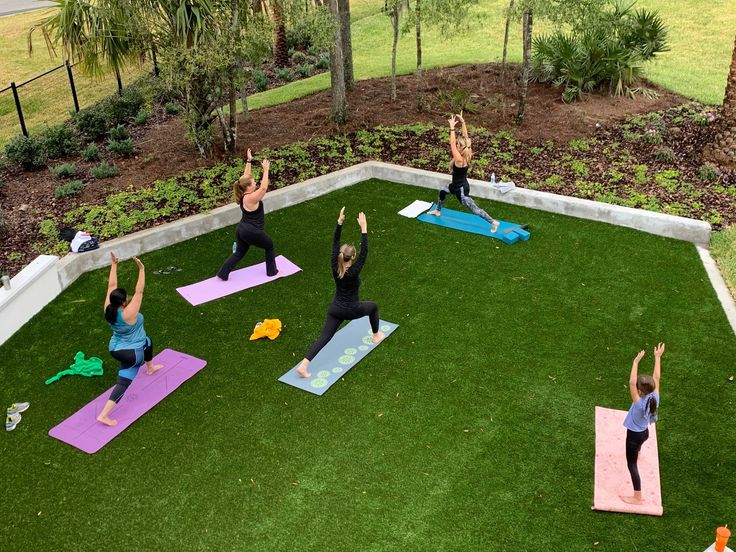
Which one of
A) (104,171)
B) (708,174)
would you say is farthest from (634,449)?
(104,171)

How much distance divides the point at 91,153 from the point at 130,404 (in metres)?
8.26

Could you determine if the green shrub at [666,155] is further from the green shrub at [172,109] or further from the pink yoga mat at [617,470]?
the green shrub at [172,109]

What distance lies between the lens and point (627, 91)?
15.8 m

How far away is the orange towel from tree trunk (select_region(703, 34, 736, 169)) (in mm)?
9034

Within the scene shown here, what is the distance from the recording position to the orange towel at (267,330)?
8.42m

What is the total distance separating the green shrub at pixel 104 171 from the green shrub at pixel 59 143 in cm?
166

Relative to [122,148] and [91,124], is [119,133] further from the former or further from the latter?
[91,124]

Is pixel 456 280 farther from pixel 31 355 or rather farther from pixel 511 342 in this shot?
pixel 31 355

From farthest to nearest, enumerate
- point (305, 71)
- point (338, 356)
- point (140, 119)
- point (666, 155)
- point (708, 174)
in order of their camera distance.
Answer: point (305, 71) < point (140, 119) < point (666, 155) < point (708, 174) < point (338, 356)

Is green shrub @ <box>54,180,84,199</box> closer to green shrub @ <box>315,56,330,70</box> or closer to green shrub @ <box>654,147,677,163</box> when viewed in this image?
green shrub @ <box>315,56,330,70</box>

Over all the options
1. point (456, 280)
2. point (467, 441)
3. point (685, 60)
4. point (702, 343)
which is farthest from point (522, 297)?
point (685, 60)

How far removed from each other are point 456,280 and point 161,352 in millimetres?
4138

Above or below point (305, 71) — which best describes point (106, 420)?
below

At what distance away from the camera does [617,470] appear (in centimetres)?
640
